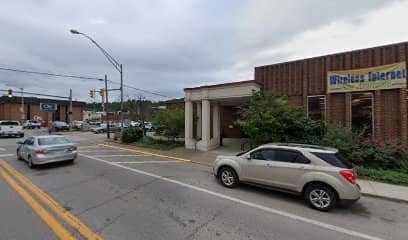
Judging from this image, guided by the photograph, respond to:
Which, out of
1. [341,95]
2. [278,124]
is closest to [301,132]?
[278,124]

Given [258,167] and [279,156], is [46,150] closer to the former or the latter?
[258,167]

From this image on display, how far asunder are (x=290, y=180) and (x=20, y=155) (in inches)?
507

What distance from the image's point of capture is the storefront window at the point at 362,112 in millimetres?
10648

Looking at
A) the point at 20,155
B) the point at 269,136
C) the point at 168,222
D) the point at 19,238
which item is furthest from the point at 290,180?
the point at 20,155

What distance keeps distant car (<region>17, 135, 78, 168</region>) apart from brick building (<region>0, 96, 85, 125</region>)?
5002 cm

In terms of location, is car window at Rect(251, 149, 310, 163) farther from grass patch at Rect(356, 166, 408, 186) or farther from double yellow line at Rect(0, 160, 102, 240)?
double yellow line at Rect(0, 160, 102, 240)

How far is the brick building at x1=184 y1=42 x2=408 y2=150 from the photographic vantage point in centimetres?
997

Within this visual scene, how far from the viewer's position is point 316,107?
39.8 ft

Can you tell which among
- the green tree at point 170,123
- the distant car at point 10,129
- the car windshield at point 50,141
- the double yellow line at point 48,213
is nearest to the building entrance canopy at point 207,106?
the green tree at point 170,123

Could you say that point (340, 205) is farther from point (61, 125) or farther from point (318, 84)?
point (61, 125)

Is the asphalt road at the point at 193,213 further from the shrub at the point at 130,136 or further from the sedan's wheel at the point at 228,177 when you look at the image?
the shrub at the point at 130,136

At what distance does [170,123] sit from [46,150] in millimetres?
8198

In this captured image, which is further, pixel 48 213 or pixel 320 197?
pixel 320 197

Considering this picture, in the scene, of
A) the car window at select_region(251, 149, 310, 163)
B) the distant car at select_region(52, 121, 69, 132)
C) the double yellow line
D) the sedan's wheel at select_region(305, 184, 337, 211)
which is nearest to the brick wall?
the car window at select_region(251, 149, 310, 163)
